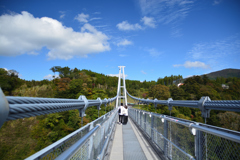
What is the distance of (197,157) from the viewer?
203 cm

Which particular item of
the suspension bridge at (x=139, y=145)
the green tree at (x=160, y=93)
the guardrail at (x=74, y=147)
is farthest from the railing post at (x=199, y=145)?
the green tree at (x=160, y=93)

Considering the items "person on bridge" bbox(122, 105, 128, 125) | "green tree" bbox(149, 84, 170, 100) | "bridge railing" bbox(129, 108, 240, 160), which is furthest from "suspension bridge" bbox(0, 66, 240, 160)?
"green tree" bbox(149, 84, 170, 100)

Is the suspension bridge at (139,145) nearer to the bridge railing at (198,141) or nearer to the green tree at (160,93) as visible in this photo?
the bridge railing at (198,141)

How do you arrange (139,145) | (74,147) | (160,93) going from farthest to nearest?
(160,93) → (139,145) → (74,147)

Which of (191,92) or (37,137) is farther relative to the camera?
(191,92)

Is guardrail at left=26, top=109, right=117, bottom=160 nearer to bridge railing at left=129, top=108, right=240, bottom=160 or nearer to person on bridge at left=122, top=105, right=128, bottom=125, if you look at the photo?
bridge railing at left=129, top=108, right=240, bottom=160

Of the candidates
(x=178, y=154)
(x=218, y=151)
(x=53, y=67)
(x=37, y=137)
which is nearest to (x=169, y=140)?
(x=178, y=154)

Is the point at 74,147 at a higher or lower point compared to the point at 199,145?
higher

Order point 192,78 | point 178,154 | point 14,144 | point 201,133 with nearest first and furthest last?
point 201,133, point 178,154, point 14,144, point 192,78

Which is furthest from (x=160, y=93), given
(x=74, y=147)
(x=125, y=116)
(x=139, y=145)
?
(x=74, y=147)

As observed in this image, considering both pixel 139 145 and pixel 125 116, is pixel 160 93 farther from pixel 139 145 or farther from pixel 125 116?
pixel 139 145

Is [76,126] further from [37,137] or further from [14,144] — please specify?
[14,144]

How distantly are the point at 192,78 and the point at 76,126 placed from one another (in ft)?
114

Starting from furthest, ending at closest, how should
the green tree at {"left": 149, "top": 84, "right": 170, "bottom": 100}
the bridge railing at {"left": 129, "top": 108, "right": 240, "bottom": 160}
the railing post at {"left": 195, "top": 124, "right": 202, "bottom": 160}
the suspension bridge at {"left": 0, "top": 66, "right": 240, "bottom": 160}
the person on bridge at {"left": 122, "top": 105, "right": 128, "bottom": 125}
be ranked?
the green tree at {"left": 149, "top": 84, "right": 170, "bottom": 100}
the person on bridge at {"left": 122, "top": 105, "right": 128, "bottom": 125}
the railing post at {"left": 195, "top": 124, "right": 202, "bottom": 160}
the bridge railing at {"left": 129, "top": 108, "right": 240, "bottom": 160}
the suspension bridge at {"left": 0, "top": 66, "right": 240, "bottom": 160}
